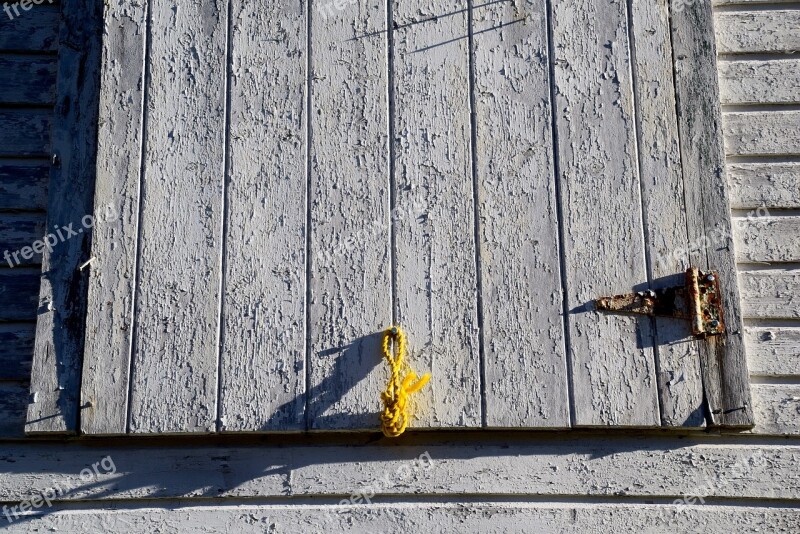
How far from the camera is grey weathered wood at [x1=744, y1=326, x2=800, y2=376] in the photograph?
244cm

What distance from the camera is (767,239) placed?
Result: 2533 millimetres

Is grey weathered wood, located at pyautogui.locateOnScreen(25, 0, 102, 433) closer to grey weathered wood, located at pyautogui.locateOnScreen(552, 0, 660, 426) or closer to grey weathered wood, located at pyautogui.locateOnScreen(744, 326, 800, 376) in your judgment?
grey weathered wood, located at pyautogui.locateOnScreen(552, 0, 660, 426)

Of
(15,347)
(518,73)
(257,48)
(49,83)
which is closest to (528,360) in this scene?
(518,73)

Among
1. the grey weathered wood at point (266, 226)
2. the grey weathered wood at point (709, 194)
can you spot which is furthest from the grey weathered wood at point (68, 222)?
the grey weathered wood at point (709, 194)

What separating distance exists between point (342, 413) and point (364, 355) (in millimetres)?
163

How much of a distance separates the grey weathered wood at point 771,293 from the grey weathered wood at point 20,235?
203 cm

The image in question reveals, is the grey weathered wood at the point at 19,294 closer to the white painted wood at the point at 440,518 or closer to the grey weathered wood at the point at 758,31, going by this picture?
the white painted wood at the point at 440,518

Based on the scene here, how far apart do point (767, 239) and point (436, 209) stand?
957 mm

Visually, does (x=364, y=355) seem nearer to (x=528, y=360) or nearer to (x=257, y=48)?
(x=528, y=360)

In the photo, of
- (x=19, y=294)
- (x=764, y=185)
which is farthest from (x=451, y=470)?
(x=19, y=294)

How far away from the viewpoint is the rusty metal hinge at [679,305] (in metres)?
2.37

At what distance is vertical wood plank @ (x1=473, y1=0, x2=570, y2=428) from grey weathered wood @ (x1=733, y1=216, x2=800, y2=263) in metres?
0.56

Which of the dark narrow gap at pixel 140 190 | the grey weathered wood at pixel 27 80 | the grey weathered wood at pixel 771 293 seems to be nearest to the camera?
the dark narrow gap at pixel 140 190

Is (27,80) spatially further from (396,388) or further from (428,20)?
(396,388)
